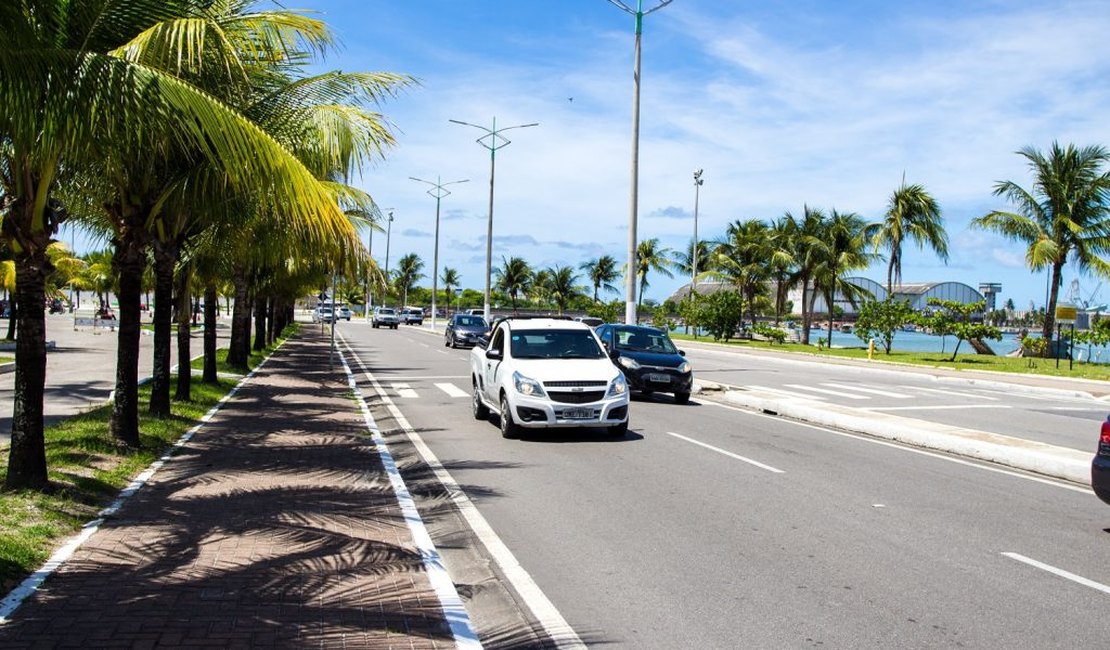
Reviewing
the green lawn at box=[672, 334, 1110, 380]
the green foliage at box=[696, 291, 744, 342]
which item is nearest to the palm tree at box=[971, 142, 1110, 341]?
the green lawn at box=[672, 334, 1110, 380]

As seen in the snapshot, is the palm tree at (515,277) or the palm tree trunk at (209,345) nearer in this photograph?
the palm tree trunk at (209,345)

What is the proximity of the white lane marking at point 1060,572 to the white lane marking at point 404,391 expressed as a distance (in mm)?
14109

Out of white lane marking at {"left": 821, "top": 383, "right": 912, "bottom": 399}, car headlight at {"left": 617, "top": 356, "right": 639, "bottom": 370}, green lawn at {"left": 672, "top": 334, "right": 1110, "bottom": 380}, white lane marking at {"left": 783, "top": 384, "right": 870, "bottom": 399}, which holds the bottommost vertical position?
white lane marking at {"left": 783, "top": 384, "right": 870, "bottom": 399}

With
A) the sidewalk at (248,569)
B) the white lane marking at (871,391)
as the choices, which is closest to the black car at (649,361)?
the white lane marking at (871,391)

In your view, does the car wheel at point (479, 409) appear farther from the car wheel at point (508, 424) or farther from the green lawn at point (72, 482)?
the green lawn at point (72, 482)

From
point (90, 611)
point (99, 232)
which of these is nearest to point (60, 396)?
point (99, 232)

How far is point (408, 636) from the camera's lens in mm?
4938

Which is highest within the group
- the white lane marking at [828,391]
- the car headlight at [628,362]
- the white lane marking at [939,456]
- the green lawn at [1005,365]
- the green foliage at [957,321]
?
the green foliage at [957,321]

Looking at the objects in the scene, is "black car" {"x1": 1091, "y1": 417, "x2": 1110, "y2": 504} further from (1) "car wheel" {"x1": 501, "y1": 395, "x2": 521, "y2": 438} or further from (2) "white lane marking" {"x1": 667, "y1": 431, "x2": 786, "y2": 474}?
(1) "car wheel" {"x1": 501, "y1": 395, "x2": 521, "y2": 438}

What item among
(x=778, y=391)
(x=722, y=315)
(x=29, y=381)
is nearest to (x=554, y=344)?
(x=29, y=381)

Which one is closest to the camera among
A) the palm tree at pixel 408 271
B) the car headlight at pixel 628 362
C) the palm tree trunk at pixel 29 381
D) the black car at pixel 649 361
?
the palm tree trunk at pixel 29 381

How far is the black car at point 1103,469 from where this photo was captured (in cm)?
720

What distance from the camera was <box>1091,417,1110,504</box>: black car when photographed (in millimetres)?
7203

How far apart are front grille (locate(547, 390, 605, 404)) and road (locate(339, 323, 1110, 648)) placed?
0.60 m
